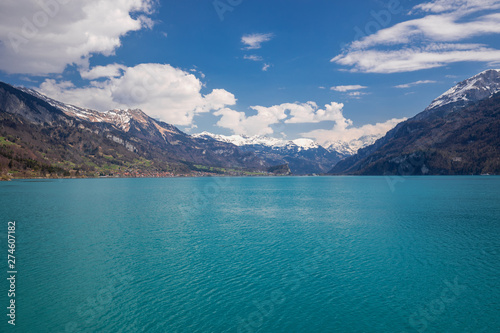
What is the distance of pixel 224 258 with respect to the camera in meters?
38.9

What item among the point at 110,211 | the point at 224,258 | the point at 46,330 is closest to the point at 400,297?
the point at 224,258

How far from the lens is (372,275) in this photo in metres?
32.9

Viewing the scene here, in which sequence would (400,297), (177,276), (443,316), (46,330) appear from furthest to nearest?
1. (177,276)
2. (400,297)
3. (443,316)
4. (46,330)

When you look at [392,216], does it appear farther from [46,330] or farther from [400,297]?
[46,330]

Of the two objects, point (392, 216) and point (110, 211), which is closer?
point (392, 216)

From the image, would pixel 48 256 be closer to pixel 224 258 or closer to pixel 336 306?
pixel 224 258

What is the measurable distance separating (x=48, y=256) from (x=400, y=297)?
45.5m

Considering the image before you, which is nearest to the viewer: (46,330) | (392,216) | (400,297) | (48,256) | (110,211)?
(46,330)

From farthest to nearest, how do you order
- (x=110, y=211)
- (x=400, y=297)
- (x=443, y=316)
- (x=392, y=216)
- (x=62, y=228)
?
(x=110, y=211) → (x=392, y=216) → (x=62, y=228) → (x=400, y=297) → (x=443, y=316)

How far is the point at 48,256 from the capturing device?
3853cm

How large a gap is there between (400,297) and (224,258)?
22250mm

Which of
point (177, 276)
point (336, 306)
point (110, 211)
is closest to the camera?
point (336, 306)

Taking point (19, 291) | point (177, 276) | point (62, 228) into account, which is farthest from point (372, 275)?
point (62, 228)

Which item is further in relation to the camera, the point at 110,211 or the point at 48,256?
the point at 110,211
